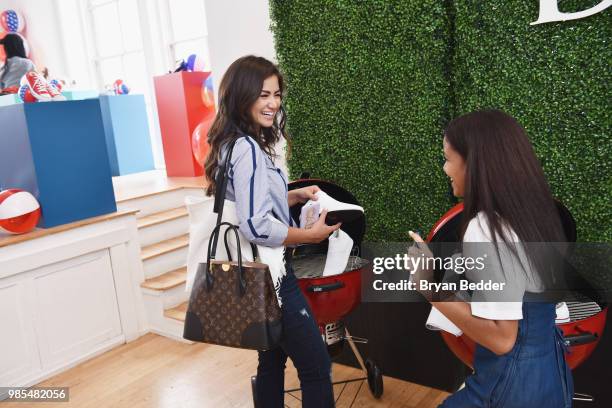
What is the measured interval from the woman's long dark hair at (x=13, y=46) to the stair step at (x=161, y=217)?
3.86 meters

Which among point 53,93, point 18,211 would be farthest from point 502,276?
point 53,93

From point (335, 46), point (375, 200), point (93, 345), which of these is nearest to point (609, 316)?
point (375, 200)

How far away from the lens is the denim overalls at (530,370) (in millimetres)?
1235

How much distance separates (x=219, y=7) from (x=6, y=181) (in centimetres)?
180

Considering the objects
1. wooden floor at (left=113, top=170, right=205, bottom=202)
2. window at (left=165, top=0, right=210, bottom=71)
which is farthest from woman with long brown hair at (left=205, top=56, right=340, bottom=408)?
window at (left=165, top=0, right=210, bottom=71)

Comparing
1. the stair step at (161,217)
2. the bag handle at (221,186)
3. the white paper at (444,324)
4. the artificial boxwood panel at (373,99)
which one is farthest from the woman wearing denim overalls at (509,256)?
the stair step at (161,217)

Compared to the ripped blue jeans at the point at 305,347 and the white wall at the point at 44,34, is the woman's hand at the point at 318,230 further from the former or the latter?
the white wall at the point at 44,34

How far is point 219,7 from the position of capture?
3.32 metres

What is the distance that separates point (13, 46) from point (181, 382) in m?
5.76

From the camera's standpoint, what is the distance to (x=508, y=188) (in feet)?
3.99

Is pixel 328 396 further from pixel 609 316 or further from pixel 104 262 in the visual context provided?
pixel 104 262

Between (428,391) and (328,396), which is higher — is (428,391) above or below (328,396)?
below

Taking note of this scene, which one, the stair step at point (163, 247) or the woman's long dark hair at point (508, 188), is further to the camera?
the stair step at point (163, 247)

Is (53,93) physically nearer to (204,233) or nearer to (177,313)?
(177,313)
